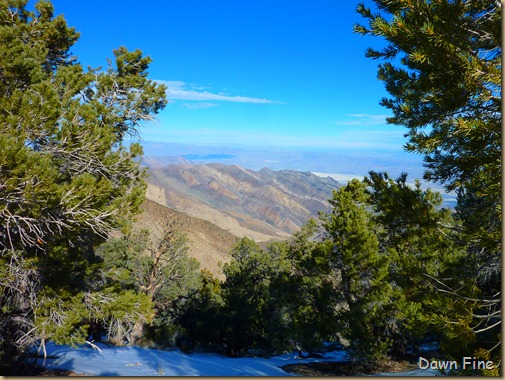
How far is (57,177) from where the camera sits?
575 cm

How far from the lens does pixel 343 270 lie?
36.7ft

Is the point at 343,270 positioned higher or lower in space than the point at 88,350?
higher

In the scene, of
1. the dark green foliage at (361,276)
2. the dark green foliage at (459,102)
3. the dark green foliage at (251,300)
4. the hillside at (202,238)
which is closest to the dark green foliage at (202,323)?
the dark green foliage at (251,300)

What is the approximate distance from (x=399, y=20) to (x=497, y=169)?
2037mm

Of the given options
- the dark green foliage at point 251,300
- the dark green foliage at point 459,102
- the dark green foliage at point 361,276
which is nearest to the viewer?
the dark green foliage at point 459,102

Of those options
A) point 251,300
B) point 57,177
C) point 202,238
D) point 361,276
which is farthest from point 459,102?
point 202,238

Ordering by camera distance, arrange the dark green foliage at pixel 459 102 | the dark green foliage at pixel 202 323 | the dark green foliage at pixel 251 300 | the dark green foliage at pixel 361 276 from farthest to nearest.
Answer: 1. the dark green foliage at pixel 202 323
2. the dark green foliage at pixel 251 300
3. the dark green foliage at pixel 361 276
4. the dark green foliage at pixel 459 102

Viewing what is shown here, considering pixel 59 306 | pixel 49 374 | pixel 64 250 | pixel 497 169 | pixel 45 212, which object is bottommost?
pixel 49 374

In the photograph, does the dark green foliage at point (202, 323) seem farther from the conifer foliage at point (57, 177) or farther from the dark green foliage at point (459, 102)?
the dark green foliage at point (459, 102)

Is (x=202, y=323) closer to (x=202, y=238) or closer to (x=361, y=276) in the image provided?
(x=361, y=276)

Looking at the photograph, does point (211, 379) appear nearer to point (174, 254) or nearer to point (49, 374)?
point (49, 374)

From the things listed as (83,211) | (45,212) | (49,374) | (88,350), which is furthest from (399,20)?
(88,350)

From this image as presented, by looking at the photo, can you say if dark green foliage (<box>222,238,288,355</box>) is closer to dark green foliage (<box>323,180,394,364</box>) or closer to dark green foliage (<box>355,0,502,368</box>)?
dark green foliage (<box>323,180,394,364</box>)

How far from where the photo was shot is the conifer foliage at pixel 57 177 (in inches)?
204
